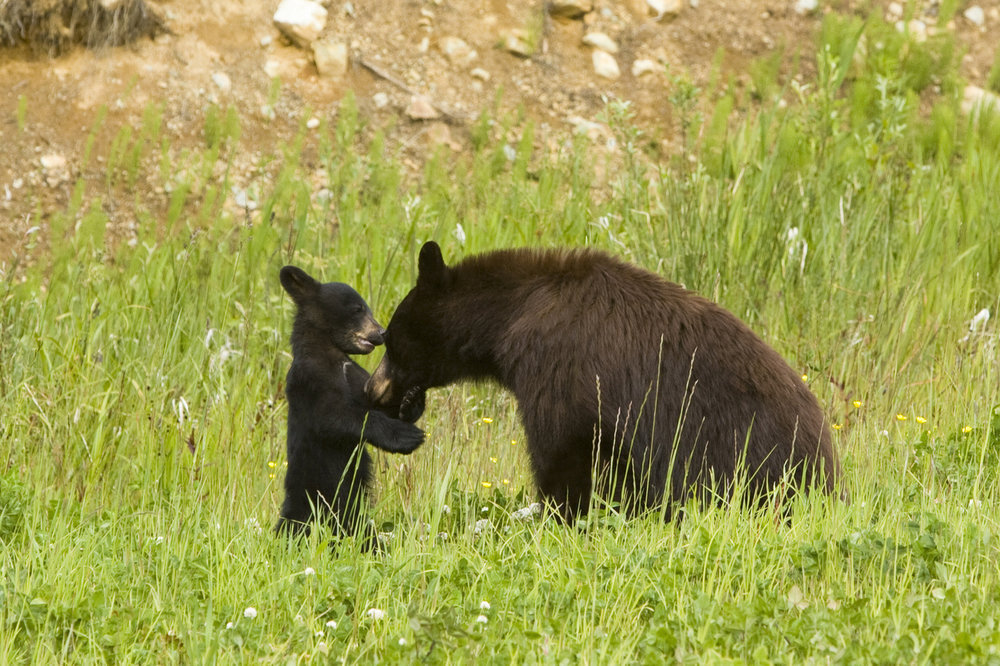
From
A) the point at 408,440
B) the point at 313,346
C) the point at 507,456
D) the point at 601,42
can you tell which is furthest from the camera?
the point at 601,42

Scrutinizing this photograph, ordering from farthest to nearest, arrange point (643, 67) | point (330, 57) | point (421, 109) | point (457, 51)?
point (643, 67), point (457, 51), point (330, 57), point (421, 109)

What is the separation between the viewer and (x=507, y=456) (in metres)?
5.35

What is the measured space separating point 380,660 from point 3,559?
1.53m

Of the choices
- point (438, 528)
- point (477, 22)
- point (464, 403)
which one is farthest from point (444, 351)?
point (477, 22)

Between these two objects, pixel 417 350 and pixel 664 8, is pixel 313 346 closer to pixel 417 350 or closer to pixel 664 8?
pixel 417 350

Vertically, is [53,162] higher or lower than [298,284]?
lower

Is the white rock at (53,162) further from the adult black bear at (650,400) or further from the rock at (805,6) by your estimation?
the adult black bear at (650,400)

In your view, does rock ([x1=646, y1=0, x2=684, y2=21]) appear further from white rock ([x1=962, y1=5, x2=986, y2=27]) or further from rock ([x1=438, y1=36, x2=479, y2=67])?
white rock ([x1=962, y1=5, x2=986, y2=27])

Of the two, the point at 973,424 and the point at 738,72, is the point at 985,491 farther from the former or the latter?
the point at 738,72

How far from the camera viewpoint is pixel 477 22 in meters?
12.2

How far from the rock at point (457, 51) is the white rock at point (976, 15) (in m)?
5.19

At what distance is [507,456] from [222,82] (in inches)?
288

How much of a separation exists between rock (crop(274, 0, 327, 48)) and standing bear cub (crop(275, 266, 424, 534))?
775cm

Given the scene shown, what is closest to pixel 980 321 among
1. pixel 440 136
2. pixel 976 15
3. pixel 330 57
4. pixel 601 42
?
pixel 440 136
